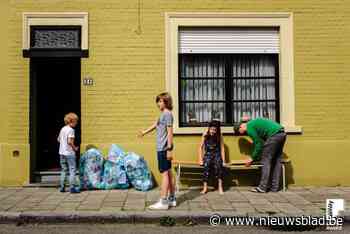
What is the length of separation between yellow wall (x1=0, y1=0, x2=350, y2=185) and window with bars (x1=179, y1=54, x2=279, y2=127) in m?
0.53

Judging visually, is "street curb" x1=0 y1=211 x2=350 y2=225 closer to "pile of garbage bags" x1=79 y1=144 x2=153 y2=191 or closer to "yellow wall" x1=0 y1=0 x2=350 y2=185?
"pile of garbage bags" x1=79 y1=144 x2=153 y2=191

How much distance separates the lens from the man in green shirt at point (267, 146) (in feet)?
31.1

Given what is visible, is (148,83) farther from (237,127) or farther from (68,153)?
(68,153)

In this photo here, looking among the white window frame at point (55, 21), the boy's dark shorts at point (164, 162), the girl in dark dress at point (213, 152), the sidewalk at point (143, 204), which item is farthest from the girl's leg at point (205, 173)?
the white window frame at point (55, 21)

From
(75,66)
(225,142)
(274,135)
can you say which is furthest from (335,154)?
(75,66)

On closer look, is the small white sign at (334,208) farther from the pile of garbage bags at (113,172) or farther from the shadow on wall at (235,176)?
the pile of garbage bags at (113,172)

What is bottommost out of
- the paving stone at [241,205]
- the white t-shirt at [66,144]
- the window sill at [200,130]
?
the paving stone at [241,205]

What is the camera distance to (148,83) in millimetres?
10062

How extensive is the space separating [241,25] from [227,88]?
1.38 metres

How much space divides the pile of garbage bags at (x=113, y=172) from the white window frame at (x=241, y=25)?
114cm

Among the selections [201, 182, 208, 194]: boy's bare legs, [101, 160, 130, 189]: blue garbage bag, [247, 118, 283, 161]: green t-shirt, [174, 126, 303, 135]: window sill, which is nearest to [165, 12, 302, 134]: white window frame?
[174, 126, 303, 135]: window sill

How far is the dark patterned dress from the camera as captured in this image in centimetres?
955

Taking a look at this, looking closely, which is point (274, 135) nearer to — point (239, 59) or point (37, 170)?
point (239, 59)

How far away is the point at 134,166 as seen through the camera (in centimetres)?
952
